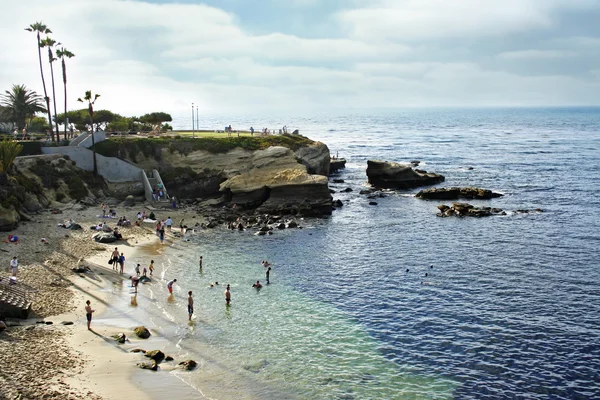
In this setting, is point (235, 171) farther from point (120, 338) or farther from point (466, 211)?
point (120, 338)

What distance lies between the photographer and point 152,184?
6869cm

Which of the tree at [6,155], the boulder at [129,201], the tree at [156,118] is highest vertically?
the tree at [156,118]

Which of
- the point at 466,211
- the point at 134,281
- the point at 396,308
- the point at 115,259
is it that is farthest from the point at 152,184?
the point at 396,308

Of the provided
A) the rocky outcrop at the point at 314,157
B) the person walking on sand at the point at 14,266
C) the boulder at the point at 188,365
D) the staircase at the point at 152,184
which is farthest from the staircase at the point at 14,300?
the rocky outcrop at the point at 314,157

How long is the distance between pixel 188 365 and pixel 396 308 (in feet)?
50.8

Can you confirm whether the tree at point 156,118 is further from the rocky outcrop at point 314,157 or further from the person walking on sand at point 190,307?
the person walking on sand at point 190,307

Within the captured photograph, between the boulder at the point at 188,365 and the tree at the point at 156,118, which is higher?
the tree at the point at 156,118

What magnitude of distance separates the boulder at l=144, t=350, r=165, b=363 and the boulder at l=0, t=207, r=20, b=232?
88.4 feet

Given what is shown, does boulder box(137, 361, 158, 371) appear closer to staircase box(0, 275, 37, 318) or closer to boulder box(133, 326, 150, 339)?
boulder box(133, 326, 150, 339)

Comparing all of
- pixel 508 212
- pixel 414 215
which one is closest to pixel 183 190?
pixel 414 215

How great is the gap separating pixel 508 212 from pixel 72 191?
171ft

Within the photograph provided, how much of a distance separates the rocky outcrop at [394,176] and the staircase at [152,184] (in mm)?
33767

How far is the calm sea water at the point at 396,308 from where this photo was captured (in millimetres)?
26750

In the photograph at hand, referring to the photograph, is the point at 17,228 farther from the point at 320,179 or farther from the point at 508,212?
the point at 508,212
